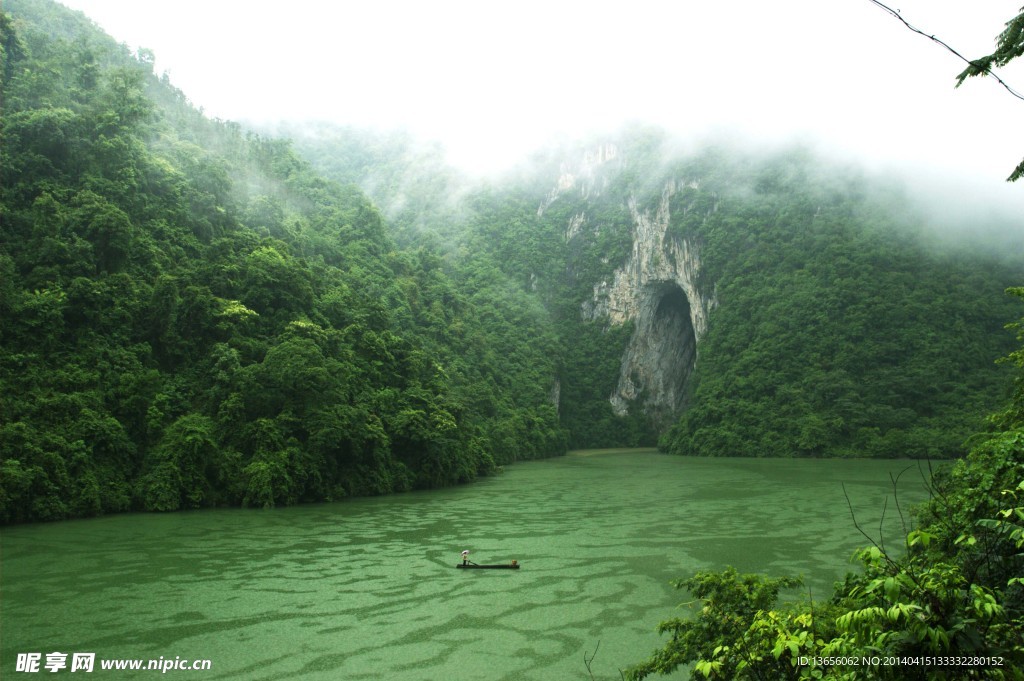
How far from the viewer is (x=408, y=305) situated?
55.6 m

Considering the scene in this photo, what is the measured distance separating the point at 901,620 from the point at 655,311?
275 ft

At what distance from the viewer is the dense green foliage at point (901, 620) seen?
288 centimetres

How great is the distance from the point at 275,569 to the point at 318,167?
99.3 meters

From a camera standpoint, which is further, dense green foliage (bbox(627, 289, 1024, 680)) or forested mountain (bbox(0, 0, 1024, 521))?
forested mountain (bbox(0, 0, 1024, 521))

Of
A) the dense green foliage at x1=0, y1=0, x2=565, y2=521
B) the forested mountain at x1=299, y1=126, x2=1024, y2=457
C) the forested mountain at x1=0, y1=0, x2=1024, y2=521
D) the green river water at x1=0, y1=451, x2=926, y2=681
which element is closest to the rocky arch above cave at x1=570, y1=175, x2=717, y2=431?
the forested mountain at x1=299, y1=126, x2=1024, y2=457

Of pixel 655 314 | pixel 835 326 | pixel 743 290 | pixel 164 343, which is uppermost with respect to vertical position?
pixel 743 290

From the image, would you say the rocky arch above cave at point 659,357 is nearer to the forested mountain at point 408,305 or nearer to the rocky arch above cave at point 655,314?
the rocky arch above cave at point 655,314

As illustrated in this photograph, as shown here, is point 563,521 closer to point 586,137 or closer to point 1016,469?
point 1016,469

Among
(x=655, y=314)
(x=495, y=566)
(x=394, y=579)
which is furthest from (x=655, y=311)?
(x=394, y=579)

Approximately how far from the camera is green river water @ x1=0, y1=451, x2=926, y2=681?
31.1 feet

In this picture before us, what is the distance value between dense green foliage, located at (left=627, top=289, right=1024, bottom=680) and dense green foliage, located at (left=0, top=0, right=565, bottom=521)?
20.9 meters

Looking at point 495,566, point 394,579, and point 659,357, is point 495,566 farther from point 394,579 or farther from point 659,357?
point 659,357

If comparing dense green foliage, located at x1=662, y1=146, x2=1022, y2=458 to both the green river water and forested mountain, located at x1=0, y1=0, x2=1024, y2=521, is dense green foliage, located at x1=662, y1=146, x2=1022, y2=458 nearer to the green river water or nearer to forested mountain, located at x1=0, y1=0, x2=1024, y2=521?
forested mountain, located at x1=0, y1=0, x2=1024, y2=521

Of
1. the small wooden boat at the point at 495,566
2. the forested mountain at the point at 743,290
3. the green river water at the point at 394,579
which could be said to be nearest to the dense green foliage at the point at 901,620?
the green river water at the point at 394,579
